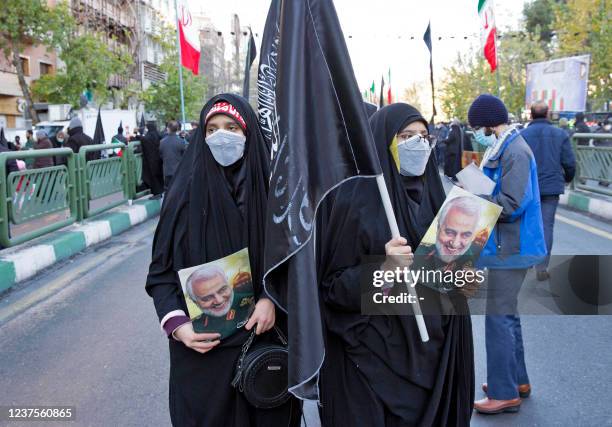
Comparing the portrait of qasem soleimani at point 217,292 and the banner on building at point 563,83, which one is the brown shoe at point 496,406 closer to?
the portrait of qasem soleimani at point 217,292

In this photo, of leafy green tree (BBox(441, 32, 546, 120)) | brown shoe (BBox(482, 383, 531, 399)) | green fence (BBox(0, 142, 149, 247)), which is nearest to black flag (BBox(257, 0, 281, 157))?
brown shoe (BBox(482, 383, 531, 399))

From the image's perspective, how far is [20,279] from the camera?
7.06m

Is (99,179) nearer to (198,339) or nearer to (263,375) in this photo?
(198,339)

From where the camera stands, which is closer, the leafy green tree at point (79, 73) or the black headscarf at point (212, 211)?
the black headscarf at point (212, 211)

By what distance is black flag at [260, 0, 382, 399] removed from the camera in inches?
83.9

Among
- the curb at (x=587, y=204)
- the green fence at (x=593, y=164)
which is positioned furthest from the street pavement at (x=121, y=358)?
the green fence at (x=593, y=164)

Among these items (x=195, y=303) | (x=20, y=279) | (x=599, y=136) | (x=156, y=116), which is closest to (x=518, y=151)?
(x=195, y=303)

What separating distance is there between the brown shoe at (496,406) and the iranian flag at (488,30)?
38.9 ft

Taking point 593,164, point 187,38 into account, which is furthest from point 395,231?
point 187,38

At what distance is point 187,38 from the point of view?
13898mm

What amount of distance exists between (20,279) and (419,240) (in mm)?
5751

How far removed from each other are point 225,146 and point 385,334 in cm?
92

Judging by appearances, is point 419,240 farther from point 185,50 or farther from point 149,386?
point 185,50

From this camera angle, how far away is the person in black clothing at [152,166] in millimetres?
13391
